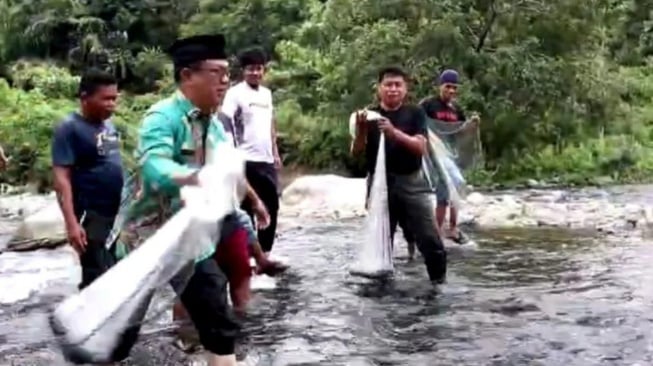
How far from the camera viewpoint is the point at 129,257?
4.72 metres

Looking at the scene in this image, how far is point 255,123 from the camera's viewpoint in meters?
9.07

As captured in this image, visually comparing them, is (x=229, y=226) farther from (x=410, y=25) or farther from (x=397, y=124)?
(x=410, y=25)

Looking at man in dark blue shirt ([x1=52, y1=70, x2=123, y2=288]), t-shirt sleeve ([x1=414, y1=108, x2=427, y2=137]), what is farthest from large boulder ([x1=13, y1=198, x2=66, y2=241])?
man in dark blue shirt ([x1=52, y1=70, x2=123, y2=288])

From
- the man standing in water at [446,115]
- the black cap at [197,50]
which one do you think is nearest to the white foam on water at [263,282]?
the man standing in water at [446,115]

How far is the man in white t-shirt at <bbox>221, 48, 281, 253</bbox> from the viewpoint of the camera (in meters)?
8.95

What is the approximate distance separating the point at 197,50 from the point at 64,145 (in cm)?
154

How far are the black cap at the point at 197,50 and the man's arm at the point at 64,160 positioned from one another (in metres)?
1.39

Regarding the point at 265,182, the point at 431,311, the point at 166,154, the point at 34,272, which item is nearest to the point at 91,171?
the point at 166,154

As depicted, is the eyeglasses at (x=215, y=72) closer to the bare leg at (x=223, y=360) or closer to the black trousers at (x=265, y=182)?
the bare leg at (x=223, y=360)

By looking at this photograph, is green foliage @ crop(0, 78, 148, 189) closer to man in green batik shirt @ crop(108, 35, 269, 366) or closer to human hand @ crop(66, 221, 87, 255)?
human hand @ crop(66, 221, 87, 255)

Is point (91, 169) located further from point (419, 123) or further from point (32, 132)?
point (32, 132)

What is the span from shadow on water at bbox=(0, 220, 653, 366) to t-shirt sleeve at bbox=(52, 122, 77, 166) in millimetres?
1197

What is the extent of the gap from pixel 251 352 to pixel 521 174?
15.5m

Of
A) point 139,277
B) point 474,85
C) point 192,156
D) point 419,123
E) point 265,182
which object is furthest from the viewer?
point 474,85
